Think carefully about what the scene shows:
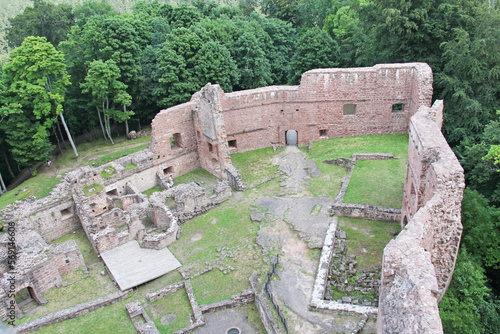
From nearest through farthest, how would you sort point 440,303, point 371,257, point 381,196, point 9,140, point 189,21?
point 440,303
point 371,257
point 381,196
point 9,140
point 189,21

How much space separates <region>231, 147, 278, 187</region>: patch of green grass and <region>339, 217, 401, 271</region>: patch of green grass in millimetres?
6305

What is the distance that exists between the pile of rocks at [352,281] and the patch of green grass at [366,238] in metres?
0.29

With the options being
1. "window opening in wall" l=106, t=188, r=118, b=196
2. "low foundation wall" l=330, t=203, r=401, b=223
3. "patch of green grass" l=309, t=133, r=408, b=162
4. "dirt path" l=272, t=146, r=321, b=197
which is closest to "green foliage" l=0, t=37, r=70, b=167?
"window opening in wall" l=106, t=188, r=118, b=196

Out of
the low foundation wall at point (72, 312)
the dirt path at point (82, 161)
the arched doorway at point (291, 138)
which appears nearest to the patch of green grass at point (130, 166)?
the dirt path at point (82, 161)

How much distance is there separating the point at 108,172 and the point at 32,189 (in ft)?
22.5

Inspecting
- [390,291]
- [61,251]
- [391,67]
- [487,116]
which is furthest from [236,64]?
[390,291]

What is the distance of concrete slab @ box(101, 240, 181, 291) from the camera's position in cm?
1580

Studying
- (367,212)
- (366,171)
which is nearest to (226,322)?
(367,212)

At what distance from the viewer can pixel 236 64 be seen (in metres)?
33.8

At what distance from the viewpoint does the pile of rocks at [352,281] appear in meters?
13.8

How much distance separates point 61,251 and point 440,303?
46.0 feet

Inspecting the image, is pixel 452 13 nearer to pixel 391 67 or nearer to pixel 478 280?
pixel 391 67

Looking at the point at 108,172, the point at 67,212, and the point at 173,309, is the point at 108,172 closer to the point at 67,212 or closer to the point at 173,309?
the point at 67,212

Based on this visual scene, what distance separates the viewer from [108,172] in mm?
21656
